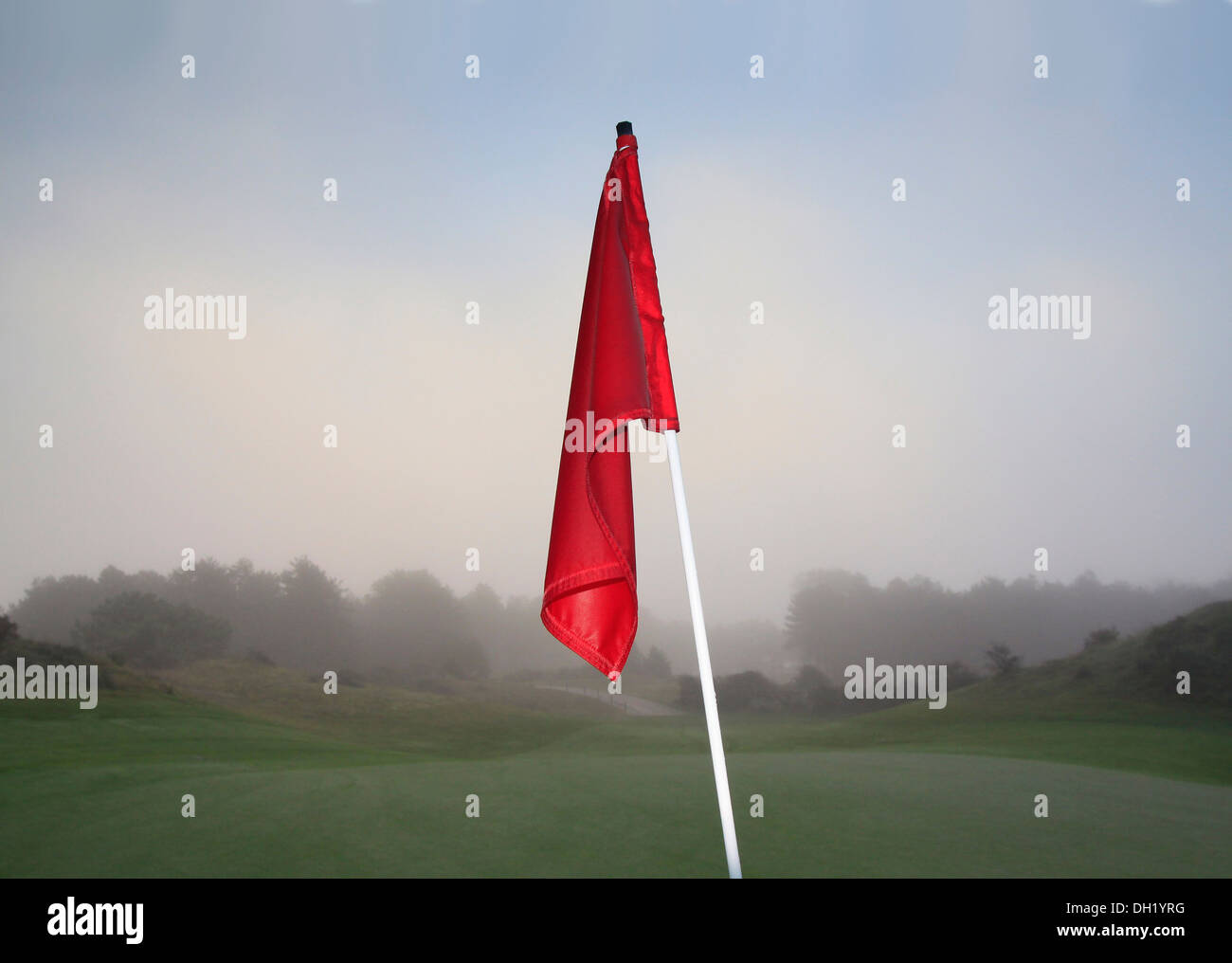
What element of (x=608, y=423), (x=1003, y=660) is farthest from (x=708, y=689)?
(x=1003, y=660)

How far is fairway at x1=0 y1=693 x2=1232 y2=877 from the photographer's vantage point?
5.36m

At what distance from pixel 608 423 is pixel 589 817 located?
11.8ft

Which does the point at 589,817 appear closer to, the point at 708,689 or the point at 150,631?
the point at 708,689

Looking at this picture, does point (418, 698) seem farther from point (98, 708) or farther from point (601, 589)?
point (601, 589)

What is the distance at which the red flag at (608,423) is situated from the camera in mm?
3549

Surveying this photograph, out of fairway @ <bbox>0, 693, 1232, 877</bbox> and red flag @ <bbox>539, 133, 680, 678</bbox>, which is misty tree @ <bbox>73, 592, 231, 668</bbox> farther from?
red flag @ <bbox>539, 133, 680, 678</bbox>

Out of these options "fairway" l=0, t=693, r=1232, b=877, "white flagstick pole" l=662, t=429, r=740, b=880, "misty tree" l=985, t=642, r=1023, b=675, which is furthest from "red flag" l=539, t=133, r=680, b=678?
"misty tree" l=985, t=642, r=1023, b=675

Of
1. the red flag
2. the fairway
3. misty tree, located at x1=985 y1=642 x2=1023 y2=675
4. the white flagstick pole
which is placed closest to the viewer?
the white flagstick pole

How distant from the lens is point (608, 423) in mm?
3539

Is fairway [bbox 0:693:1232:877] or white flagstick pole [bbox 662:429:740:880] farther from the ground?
white flagstick pole [bbox 662:429:740:880]

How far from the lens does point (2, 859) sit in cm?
538

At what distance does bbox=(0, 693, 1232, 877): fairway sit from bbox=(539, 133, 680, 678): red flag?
224cm

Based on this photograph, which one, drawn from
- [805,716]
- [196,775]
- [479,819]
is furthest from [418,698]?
[479,819]

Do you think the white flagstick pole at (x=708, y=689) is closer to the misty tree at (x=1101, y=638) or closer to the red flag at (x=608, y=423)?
the red flag at (x=608, y=423)
